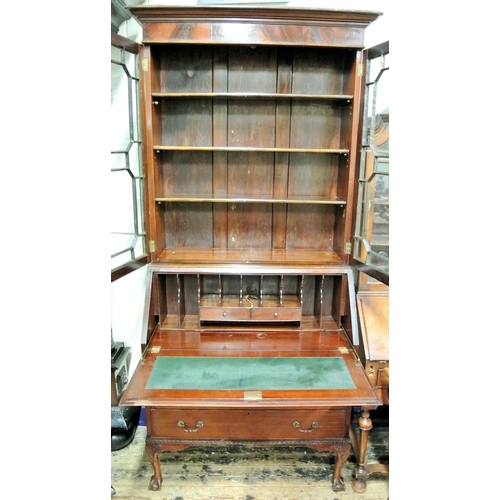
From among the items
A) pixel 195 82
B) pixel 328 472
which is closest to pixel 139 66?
pixel 195 82

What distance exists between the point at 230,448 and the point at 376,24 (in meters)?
2.41

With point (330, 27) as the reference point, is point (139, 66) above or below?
below

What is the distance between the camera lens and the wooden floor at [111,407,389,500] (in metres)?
1.77

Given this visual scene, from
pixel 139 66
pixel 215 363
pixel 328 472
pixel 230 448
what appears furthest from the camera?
pixel 230 448

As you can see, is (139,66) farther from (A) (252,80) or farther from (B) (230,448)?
(B) (230,448)

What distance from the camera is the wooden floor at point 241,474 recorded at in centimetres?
177

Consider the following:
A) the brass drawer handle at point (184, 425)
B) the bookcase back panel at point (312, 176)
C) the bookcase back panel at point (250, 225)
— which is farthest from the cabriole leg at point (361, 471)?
the bookcase back panel at point (312, 176)

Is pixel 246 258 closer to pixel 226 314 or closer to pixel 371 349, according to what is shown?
pixel 226 314

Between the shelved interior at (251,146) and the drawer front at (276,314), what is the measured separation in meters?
0.36

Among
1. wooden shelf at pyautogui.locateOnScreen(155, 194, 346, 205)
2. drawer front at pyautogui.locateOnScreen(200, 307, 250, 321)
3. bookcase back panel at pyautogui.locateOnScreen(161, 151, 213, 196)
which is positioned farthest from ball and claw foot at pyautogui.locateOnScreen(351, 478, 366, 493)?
bookcase back panel at pyautogui.locateOnScreen(161, 151, 213, 196)

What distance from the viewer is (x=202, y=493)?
1774 mm

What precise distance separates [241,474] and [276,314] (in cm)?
82

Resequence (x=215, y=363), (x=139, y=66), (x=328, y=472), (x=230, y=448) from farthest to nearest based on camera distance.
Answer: (x=230, y=448)
(x=328, y=472)
(x=139, y=66)
(x=215, y=363)

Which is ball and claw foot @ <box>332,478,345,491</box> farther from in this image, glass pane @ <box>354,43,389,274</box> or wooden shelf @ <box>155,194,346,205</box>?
wooden shelf @ <box>155,194,346,205</box>
